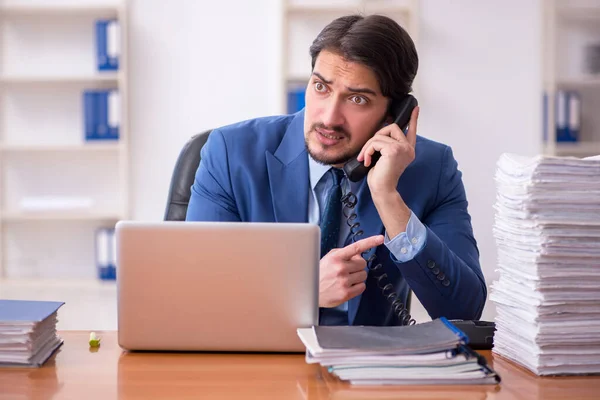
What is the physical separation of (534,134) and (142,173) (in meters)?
2.38

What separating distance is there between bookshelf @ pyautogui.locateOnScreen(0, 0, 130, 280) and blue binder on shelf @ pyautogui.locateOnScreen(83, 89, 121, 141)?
0.08 m

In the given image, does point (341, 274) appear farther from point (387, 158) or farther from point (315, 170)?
point (315, 170)

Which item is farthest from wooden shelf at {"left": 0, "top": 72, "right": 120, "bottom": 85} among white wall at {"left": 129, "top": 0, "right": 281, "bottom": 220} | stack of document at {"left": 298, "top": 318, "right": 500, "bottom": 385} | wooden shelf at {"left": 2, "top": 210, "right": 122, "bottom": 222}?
stack of document at {"left": 298, "top": 318, "right": 500, "bottom": 385}

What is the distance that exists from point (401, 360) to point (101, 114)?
3.46 meters

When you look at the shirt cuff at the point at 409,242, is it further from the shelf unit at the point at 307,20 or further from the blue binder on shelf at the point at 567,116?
the blue binder on shelf at the point at 567,116

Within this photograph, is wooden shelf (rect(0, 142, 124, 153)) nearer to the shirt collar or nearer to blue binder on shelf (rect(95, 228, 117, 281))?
blue binder on shelf (rect(95, 228, 117, 281))

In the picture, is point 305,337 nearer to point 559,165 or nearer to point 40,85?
point 559,165

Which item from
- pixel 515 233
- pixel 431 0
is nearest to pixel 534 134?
pixel 431 0

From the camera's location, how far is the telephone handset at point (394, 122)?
5.80ft

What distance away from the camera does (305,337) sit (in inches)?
45.8

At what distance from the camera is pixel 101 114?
4227mm

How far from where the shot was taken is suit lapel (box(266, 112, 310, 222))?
1854 mm

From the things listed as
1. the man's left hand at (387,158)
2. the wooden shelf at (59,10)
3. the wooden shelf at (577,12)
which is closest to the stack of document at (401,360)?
the man's left hand at (387,158)

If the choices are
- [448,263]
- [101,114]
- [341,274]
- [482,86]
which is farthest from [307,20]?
[341,274]
